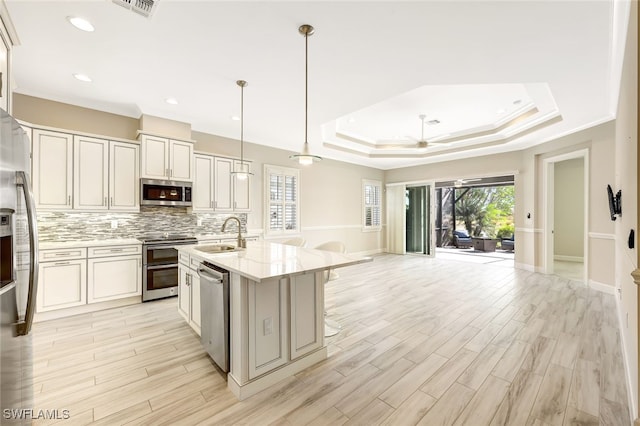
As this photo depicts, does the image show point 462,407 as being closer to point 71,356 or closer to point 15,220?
point 15,220

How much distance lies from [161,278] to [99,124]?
7.99 ft

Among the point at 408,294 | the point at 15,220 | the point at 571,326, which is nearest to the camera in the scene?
the point at 15,220

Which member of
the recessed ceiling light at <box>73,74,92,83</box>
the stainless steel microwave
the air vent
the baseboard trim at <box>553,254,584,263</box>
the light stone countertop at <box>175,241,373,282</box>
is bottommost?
the baseboard trim at <box>553,254,584,263</box>

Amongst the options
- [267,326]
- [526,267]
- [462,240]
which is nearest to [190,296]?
[267,326]

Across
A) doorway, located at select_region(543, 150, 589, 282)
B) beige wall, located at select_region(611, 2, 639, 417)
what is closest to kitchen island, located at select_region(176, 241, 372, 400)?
beige wall, located at select_region(611, 2, 639, 417)

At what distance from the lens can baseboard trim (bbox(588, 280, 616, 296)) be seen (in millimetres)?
4152

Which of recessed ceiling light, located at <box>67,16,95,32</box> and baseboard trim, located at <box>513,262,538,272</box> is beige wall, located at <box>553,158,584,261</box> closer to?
baseboard trim, located at <box>513,262,538,272</box>

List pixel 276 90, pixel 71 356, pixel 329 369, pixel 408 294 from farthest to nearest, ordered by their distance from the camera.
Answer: pixel 408 294
pixel 276 90
pixel 71 356
pixel 329 369

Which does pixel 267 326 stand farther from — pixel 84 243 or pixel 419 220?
pixel 419 220

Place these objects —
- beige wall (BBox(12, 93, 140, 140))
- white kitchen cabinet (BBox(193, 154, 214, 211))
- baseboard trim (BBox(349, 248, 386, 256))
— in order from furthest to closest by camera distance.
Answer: baseboard trim (BBox(349, 248, 386, 256)), white kitchen cabinet (BBox(193, 154, 214, 211)), beige wall (BBox(12, 93, 140, 140))

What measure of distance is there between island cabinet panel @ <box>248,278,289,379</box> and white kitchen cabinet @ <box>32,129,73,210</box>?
3.25m

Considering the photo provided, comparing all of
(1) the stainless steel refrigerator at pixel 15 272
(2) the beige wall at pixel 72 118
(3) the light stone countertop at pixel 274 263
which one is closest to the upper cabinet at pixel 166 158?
(2) the beige wall at pixel 72 118

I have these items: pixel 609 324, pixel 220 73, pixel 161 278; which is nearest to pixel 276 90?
pixel 220 73

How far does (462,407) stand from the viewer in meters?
1.82
